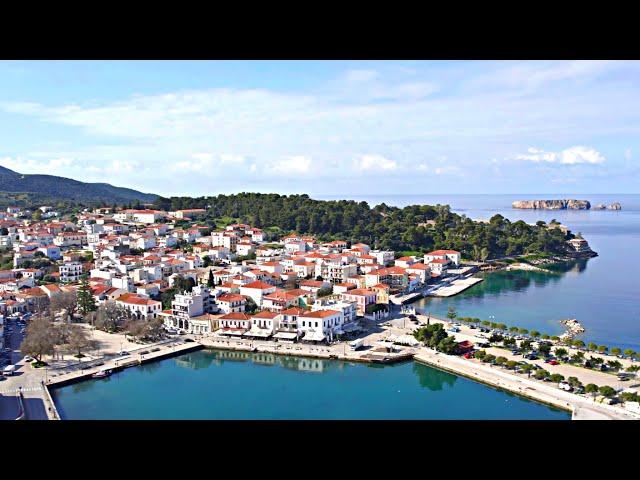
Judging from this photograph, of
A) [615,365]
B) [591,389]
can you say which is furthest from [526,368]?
[615,365]

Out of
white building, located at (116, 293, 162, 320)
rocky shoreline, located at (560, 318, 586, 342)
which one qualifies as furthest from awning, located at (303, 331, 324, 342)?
rocky shoreline, located at (560, 318, 586, 342)

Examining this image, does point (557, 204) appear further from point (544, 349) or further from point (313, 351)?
point (313, 351)

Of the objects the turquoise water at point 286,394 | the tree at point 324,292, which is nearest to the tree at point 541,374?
the turquoise water at point 286,394

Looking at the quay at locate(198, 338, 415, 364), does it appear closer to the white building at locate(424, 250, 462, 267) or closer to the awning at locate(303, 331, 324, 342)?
the awning at locate(303, 331, 324, 342)

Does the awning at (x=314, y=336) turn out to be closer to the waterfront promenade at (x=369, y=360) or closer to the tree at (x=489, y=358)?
the waterfront promenade at (x=369, y=360)

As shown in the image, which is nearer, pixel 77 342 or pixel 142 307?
pixel 77 342
